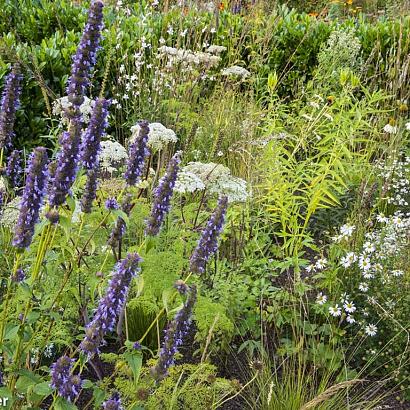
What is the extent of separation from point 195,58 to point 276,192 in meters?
1.28

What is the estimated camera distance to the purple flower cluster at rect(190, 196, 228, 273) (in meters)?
2.18

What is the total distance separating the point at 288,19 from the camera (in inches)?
292

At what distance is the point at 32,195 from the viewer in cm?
198

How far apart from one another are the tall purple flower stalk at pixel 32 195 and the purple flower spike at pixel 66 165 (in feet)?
0.18

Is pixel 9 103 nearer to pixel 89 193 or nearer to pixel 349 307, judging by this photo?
pixel 89 193

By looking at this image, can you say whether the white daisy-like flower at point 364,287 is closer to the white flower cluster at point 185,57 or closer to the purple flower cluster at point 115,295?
the purple flower cluster at point 115,295

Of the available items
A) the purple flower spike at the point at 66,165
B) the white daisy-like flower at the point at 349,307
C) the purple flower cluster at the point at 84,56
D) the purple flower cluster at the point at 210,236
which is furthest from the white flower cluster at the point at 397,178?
the purple flower spike at the point at 66,165

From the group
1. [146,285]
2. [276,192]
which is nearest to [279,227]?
[276,192]

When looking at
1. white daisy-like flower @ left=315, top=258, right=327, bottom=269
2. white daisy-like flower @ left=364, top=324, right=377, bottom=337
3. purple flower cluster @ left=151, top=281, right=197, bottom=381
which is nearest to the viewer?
purple flower cluster @ left=151, top=281, right=197, bottom=381

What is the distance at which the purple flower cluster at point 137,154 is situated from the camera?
2260 millimetres

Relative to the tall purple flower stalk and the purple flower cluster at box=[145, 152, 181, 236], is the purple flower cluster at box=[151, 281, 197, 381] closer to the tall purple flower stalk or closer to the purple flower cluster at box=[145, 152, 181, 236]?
the purple flower cluster at box=[145, 152, 181, 236]

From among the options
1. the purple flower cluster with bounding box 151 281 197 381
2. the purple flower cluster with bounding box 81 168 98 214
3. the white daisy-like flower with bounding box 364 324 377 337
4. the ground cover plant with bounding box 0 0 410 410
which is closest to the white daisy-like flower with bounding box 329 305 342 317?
the ground cover plant with bounding box 0 0 410 410

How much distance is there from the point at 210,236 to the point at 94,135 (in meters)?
0.49

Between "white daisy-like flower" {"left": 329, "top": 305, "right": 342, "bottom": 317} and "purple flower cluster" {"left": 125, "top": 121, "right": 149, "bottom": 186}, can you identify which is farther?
"white daisy-like flower" {"left": 329, "top": 305, "right": 342, "bottom": 317}
